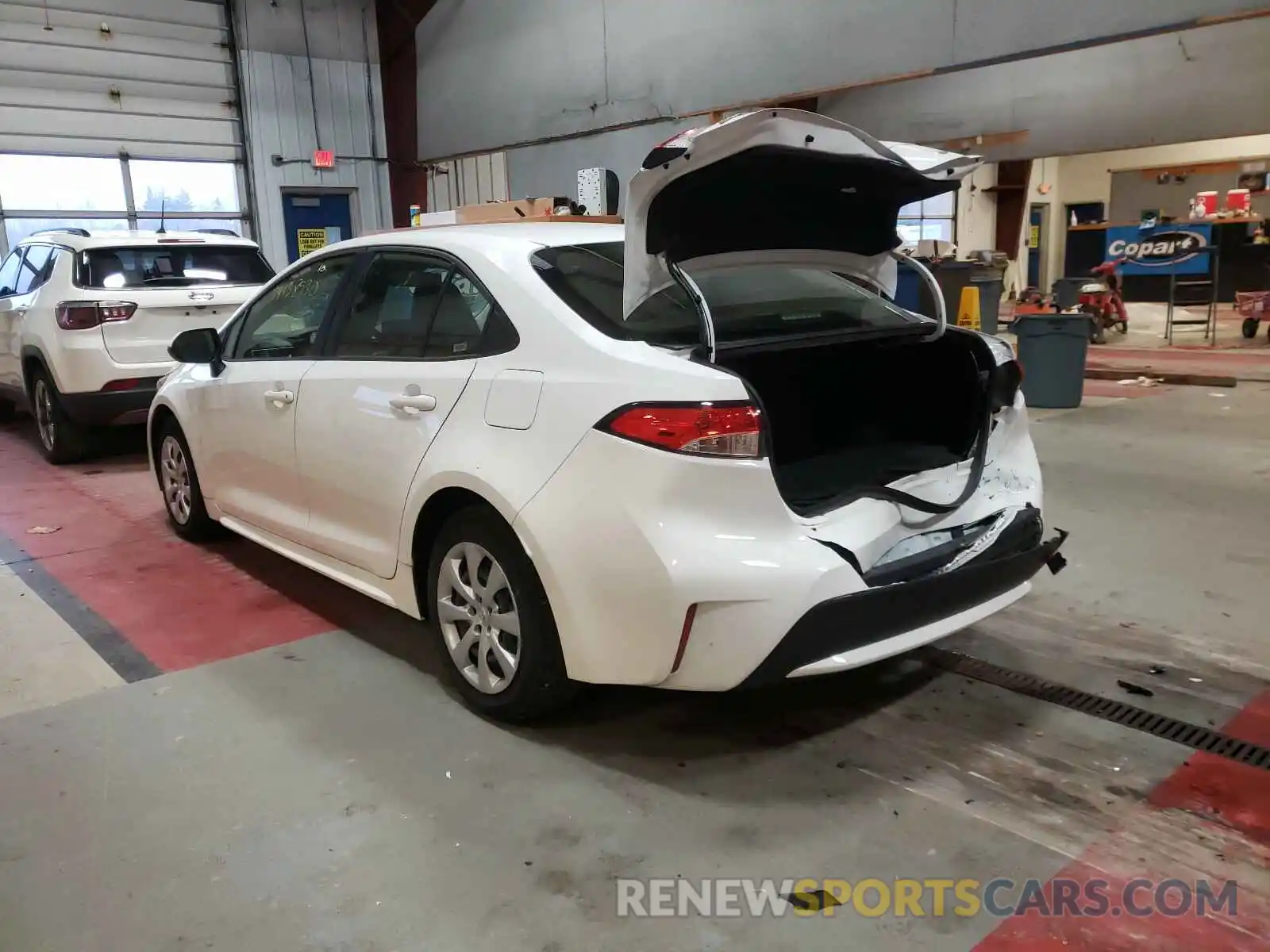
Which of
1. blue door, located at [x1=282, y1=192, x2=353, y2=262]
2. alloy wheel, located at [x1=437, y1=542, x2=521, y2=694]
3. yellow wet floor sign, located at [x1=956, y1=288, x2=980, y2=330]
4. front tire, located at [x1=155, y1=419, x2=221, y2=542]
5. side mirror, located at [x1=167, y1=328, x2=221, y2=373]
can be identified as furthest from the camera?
blue door, located at [x1=282, y1=192, x2=353, y2=262]

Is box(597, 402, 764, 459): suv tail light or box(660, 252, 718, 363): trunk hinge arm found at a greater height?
box(660, 252, 718, 363): trunk hinge arm

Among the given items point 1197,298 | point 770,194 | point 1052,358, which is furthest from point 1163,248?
point 770,194

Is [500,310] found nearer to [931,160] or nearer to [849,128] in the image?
[849,128]

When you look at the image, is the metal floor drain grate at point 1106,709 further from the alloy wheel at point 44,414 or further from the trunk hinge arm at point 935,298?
the alloy wheel at point 44,414

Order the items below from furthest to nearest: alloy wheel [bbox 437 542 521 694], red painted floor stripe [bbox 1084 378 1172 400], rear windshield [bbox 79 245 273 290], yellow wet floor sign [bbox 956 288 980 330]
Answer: yellow wet floor sign [bbox 956 288 980 330], red painted floor stripe [bbox 1084 378 1172 400], rear windshield [bbox 79 245 273 290], alloy wheel [bbox 437 542 521 694]

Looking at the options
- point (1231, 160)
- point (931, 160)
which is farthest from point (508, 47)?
point (1231, 160)

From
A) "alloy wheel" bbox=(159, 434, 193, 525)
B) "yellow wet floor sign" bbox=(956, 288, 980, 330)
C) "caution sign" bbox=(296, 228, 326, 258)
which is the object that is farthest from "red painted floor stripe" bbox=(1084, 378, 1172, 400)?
"caution sign" bbox=(296, 228, 326, 258)

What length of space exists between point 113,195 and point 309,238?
98.5 inches

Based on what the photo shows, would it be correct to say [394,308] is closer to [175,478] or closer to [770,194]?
[770,194]

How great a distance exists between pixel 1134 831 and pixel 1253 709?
87 cm

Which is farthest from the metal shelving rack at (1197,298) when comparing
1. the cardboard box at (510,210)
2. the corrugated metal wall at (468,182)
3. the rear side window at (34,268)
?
the rear side window at (34,268)

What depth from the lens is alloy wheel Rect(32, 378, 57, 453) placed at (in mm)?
6523

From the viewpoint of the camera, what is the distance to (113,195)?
473 inches

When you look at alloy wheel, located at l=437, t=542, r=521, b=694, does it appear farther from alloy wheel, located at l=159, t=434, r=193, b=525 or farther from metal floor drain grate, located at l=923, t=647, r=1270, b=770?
alloy wheel, located at l=159, t=434, r=193, b=525
